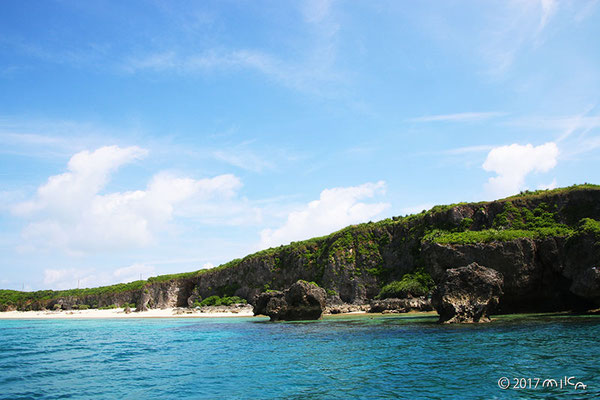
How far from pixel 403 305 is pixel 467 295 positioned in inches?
1002

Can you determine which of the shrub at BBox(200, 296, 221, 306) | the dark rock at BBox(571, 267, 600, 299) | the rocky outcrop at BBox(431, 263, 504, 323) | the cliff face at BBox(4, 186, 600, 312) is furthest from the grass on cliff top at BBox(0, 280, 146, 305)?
the dark rock at BBox(571, 267, 600, 299)

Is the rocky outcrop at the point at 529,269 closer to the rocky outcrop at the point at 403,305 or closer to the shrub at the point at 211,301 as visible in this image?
the rocky outcrop at the point at 403,305

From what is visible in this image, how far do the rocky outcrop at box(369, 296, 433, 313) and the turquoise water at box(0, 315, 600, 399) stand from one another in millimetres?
32773

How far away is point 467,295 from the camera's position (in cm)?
3834

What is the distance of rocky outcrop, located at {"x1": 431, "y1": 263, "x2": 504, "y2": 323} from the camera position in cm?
3747

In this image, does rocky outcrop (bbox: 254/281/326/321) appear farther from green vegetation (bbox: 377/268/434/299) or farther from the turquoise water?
the turquoise water

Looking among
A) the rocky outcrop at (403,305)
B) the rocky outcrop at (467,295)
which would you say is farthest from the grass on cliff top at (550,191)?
the rocky outcrop at (467,295)

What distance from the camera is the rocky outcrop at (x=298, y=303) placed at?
53250 millimetres

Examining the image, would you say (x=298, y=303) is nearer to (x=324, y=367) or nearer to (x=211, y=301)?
(x=324, y=367)

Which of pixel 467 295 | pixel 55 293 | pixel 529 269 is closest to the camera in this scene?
pixel 467 295

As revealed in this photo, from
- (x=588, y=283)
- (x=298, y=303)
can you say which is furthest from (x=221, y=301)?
(x=588, y=283)

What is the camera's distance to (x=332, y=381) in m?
15.6

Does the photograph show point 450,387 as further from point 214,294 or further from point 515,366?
point 214,294

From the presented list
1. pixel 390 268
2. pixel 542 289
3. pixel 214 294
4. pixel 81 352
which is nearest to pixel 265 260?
pixel 214 294
